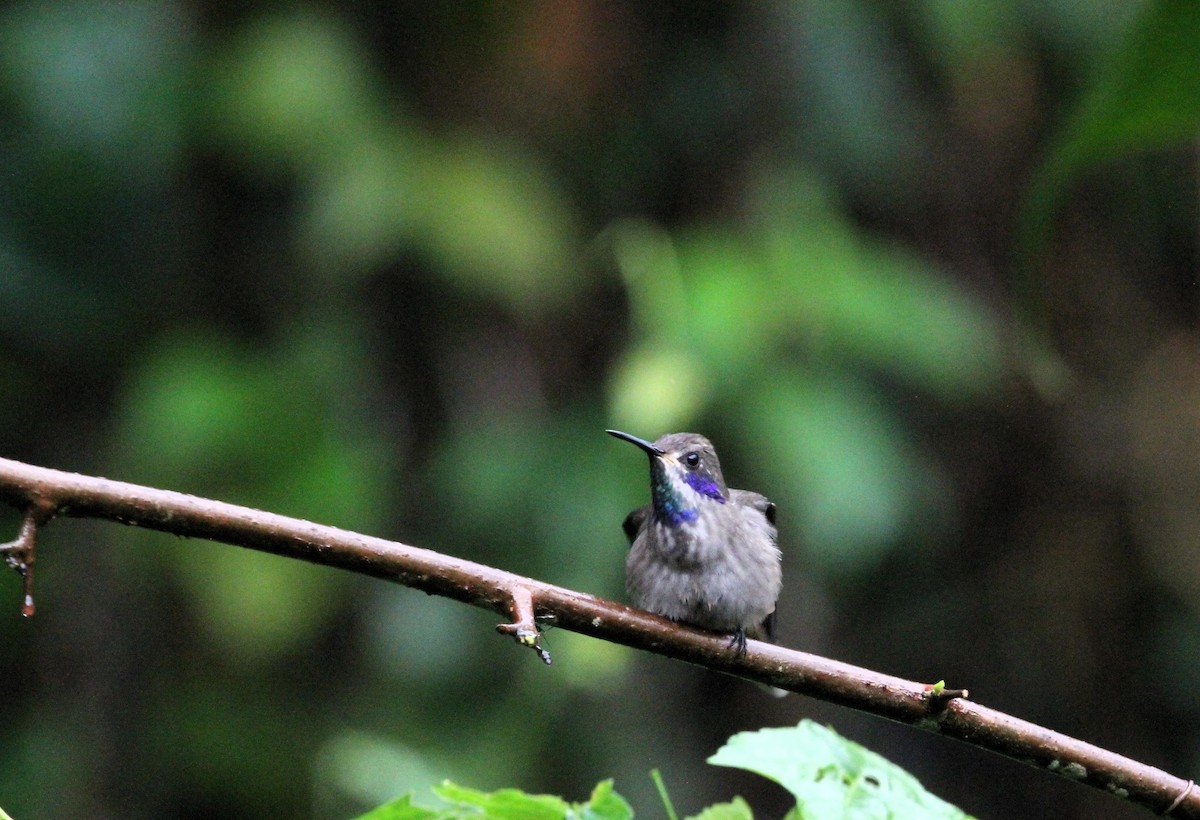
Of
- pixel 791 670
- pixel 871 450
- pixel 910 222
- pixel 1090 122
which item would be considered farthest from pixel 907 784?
pixel 910 222

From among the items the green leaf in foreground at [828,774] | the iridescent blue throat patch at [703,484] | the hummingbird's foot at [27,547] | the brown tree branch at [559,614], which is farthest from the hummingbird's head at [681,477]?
the hummingbird's foot at [27,547]

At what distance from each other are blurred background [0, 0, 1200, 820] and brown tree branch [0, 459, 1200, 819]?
2.20 meters

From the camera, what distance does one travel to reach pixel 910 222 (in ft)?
19.5

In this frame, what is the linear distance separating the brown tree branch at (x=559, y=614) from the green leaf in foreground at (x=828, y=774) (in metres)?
0.07

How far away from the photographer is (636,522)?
11.8 ft

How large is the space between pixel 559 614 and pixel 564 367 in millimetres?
3693

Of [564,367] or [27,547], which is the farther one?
[564,367]

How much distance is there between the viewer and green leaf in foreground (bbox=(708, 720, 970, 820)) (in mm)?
1571

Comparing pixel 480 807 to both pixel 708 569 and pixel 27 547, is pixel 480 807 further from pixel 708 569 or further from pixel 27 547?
pixel 708 569

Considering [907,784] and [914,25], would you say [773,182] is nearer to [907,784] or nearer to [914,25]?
[914,25]

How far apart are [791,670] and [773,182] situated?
3.55 metres

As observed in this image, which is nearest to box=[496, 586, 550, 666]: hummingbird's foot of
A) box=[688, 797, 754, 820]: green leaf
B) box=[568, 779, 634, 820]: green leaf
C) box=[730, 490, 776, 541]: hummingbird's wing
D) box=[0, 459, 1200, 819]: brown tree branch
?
box=[0, 459, 1200, 819]: brown tree branch

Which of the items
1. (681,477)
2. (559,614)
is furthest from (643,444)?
(559,614)

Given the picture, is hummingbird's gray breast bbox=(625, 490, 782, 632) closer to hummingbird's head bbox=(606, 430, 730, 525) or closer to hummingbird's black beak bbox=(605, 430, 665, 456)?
hummingbird's head bbox=(606, 430, 730, 525)
